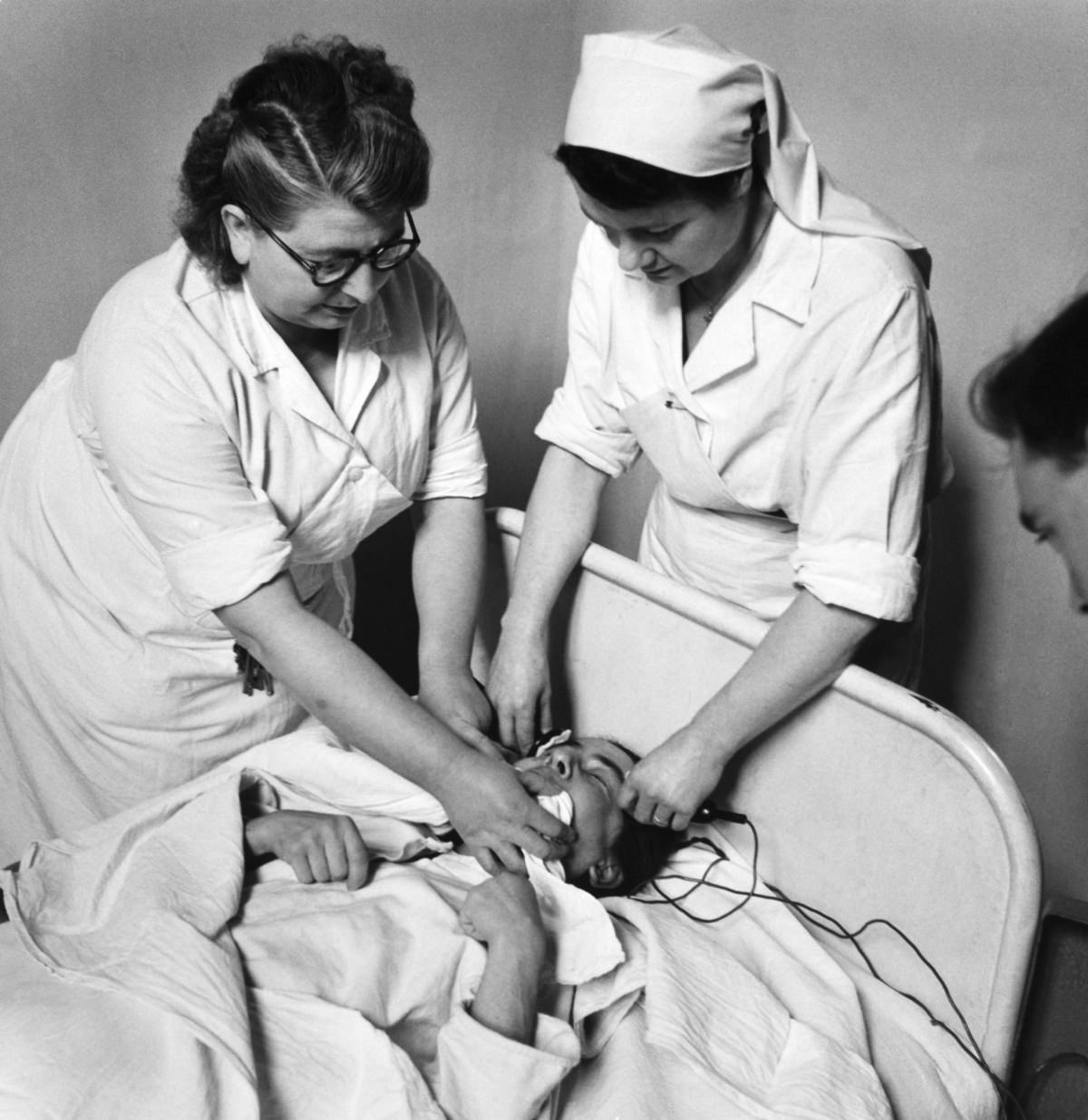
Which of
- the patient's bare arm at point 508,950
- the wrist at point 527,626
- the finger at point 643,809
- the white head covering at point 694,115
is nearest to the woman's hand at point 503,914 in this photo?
the patient's bare arm at point 508,950

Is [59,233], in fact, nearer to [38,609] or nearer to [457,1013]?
[38,609]

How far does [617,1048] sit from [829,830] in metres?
0.43

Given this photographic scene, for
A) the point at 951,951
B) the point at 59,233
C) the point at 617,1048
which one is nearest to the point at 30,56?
the point at 59,233

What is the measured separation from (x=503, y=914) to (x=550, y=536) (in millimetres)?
638

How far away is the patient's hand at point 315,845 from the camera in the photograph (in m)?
1.53

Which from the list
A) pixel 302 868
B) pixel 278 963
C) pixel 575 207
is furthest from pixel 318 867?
pixel 575 207

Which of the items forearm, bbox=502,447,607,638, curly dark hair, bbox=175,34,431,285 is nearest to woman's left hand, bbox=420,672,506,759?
forearm, bbox=502,447,607,638

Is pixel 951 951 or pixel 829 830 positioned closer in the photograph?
pixel 951 951

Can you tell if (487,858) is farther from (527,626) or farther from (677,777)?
(527,626)

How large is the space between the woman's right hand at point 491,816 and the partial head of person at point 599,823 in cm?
10

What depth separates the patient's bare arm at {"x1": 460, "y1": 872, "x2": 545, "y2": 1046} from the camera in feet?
4.41

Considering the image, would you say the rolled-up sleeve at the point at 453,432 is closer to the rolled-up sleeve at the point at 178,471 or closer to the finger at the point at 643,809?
the rolled-up sleeve at the point at 178,471

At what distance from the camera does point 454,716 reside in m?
1.78

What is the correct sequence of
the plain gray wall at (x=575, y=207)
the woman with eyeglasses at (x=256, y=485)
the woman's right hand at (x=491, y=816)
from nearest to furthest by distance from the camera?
1. the woman with eyeglasses at (x=256, y=485)
2. the woman's right hand at (x=491, y=816)
3. the plain gray wall at (x=575, y=207)
